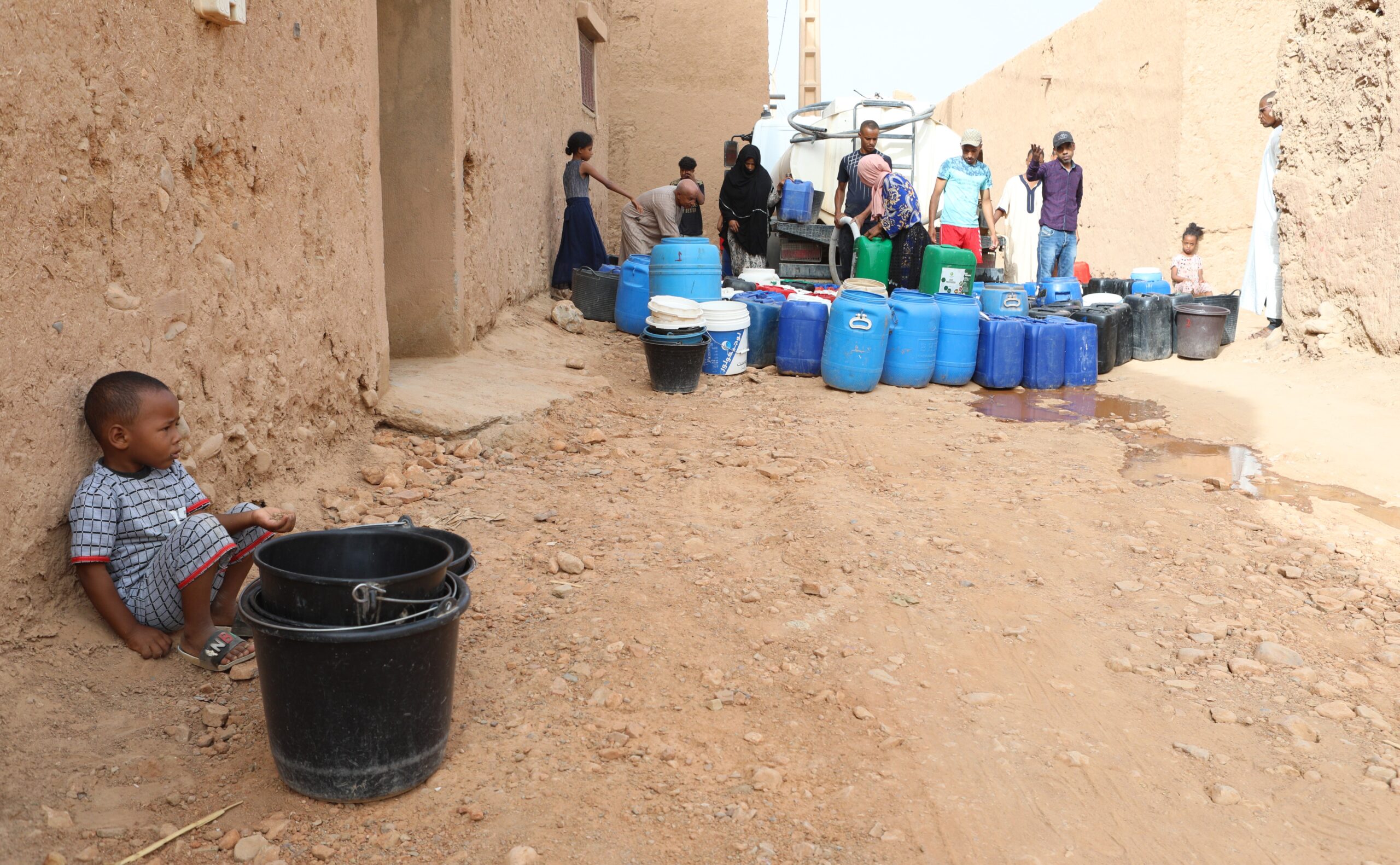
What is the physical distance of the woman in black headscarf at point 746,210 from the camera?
365 inches

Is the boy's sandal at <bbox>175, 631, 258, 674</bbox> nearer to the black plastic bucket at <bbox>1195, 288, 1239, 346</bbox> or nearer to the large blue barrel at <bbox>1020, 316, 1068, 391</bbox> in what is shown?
the large blue barrel at <bbox>1020, 316, 1068, 391</bbox>

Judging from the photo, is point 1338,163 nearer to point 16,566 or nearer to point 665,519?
point 665,519

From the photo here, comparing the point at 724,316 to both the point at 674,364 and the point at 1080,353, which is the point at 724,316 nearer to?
the point at 674,364

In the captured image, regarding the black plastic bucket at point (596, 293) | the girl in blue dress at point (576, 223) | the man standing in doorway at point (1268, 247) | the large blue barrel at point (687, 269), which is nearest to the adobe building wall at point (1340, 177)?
the man standing in doorway at point (1268, 247)

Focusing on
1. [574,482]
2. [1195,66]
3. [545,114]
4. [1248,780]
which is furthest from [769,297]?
[1195,66]

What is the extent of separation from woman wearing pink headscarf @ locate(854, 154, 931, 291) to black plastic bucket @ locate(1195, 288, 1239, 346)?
2.24 m

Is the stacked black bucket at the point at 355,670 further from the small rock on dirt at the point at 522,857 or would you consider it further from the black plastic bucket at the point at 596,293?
the black plastic bucket at the point at 596,293

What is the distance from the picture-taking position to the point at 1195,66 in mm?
10742

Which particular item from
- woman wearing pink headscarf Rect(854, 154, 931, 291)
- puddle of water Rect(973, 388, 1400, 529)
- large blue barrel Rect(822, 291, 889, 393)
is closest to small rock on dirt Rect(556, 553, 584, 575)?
puddle of water Rect(973, 388, 1400, 529)

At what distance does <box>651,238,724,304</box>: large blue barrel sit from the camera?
6.83m

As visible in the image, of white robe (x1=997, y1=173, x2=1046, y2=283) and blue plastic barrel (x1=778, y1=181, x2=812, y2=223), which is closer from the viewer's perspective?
blue plastic barrel (x1=778, y1=181, x2=812, y2=223)

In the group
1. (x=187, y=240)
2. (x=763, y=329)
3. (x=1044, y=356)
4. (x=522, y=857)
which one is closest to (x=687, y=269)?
(x=763, y=329)

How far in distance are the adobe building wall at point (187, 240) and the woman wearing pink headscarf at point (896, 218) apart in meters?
4.53

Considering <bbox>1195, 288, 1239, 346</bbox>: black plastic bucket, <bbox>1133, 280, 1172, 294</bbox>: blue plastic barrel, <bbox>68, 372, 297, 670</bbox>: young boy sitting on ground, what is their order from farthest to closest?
1. <bbox>1133, 280, 1172, 294</bbox>: blue plastic barrel
2. <bbox>1195, 288, 1239, 346</bbox>: black plastic bucket
3. <bbox>68, 372, 297, 670</bbox>: young boy sitting on ground
